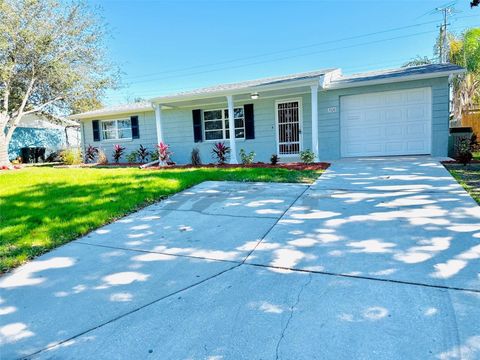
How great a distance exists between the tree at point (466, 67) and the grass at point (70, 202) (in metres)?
16.6

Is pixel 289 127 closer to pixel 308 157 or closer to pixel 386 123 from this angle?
pixel 308 157

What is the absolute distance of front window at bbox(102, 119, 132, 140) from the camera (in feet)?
50.4

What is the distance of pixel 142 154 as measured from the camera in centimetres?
1439

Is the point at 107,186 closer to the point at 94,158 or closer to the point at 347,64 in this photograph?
the point at 94,158

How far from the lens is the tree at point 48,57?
47.4ft

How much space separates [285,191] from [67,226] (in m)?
3.75

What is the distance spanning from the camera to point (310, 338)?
198 cm

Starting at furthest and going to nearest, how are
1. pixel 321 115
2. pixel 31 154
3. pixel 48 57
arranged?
pixel 31 154 < pixel 48 57 < pixel 321 115

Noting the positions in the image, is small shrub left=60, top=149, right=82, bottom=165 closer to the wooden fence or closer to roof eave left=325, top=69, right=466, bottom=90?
roof eave left=325, top=69, right=466, bottom=90

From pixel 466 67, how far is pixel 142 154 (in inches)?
754

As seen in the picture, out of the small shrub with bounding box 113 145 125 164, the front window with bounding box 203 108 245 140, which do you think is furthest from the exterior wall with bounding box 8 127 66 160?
the front window with bounding box 203 108 245 140

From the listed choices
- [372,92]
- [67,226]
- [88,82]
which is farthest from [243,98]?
[88,82]

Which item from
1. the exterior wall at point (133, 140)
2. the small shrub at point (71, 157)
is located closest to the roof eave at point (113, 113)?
the exterior wall at point (133, 140)

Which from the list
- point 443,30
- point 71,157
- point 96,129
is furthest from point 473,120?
point 71,157
